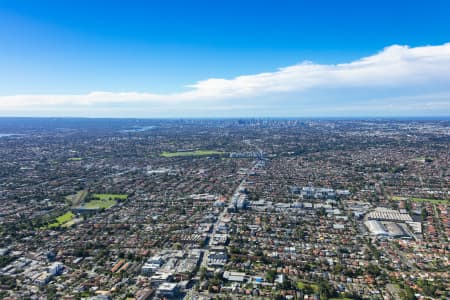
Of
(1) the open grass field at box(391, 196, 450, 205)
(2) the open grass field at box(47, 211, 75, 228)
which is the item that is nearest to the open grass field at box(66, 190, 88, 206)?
(2) the open grass field at box(47, 211, 75, 228)

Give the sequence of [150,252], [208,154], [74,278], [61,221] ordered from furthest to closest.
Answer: [208,154] → [61,221] → [150,252] → [74,278]

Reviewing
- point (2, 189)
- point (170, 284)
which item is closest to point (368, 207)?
point (170, 284)

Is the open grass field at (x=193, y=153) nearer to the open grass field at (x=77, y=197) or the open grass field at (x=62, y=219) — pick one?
the open grass field at (x=77, y=197)

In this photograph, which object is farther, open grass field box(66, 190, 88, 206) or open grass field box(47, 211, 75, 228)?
open grass field box(66, 190, 88, 206)

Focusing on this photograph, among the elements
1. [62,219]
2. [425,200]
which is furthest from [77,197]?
[425,200]

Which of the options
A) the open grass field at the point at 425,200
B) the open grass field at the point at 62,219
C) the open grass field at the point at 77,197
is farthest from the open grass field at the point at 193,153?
the open grass field at the point at 425,200

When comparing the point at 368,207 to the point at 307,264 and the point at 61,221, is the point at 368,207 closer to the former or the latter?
the point at 307,264

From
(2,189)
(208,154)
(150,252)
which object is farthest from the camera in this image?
(208,154)

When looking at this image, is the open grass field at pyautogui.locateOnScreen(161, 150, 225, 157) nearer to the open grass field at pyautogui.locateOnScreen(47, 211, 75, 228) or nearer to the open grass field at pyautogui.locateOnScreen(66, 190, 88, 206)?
the open grass field at pyautogui.locateOnScreen(66, 190, 88, 206)

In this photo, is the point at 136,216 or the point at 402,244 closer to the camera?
the point at 402,244
